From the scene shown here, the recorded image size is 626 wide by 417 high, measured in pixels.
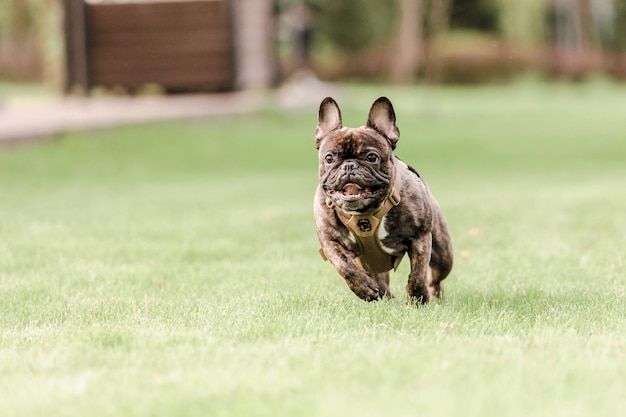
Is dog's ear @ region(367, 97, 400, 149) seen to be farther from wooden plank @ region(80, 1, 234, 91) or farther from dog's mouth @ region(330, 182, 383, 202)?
wooden plank @ region(80, 1, 234, 91)

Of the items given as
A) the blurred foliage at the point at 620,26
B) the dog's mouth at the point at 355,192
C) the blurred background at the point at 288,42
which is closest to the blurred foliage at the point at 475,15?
the blurred background at the point at 288,42

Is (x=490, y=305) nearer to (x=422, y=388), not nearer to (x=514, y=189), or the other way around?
(x=422, y=388)

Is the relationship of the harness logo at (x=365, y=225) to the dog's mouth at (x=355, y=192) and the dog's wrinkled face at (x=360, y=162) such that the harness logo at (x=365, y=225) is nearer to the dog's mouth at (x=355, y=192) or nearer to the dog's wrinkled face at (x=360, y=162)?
the dog's wrinkled face at (x=360, y=162)

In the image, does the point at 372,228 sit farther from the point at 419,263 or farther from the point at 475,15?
the point at 475,15

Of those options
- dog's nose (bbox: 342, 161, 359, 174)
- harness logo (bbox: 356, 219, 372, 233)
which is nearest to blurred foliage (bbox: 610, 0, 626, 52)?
harness logo (bbox: 356, 219, 372, 233)

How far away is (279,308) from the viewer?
536 centimetres

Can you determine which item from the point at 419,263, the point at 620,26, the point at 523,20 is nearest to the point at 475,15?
the point at 523,20

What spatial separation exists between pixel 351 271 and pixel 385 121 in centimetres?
83

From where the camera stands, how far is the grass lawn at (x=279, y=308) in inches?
143

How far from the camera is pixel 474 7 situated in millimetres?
57969

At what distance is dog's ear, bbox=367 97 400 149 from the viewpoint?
520 cm

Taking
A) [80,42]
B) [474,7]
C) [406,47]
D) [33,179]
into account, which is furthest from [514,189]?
[474,7]

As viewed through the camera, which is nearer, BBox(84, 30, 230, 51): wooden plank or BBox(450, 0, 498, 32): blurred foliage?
BBox(84, 30, 230, 51): wooden plank

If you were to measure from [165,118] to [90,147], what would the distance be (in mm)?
2487
